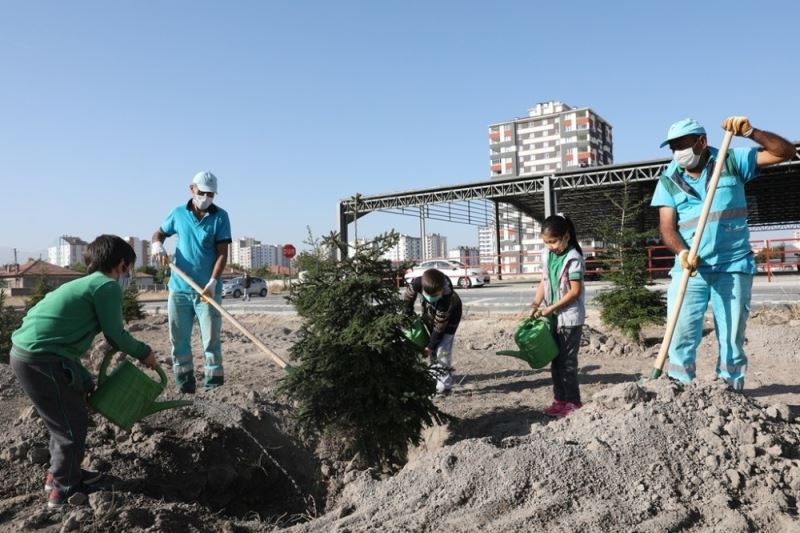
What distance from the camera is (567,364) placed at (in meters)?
4.38

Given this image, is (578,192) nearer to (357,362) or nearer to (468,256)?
(468,256)

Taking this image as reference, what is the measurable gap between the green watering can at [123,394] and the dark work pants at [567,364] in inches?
112

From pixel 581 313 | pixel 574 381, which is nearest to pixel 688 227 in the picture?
pixel 581 313

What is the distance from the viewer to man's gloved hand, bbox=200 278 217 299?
4850 mm

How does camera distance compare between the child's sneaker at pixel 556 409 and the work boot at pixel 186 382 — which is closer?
the child's sneaker at pixel 556 409

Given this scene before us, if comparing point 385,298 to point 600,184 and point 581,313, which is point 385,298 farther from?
point 600,184

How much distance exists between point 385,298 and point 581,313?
1572 mm

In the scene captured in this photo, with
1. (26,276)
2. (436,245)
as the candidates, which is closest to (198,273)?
(26,276)

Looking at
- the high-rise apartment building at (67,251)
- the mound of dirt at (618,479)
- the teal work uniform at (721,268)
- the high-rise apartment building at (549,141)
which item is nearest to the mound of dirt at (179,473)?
the mound of dirt at (618,479)

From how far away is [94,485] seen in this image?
302 centimetres

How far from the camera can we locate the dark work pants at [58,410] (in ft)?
9.36

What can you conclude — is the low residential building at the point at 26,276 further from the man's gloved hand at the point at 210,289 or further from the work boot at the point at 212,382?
the man's gloved hand at the point at 210,289

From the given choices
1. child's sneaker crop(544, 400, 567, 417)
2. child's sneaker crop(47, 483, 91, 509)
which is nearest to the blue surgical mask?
child's sneaker crop(544, 400, 567, 417)

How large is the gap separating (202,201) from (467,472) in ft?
11.8
